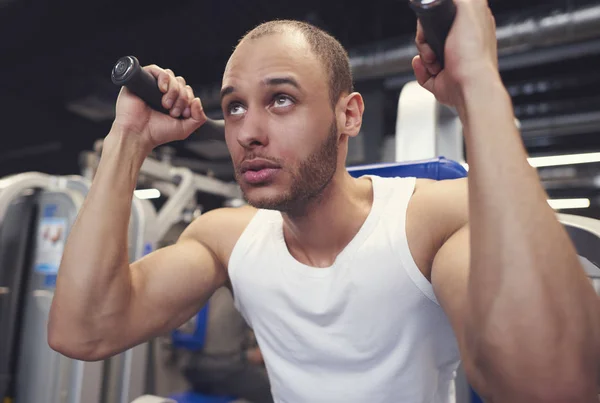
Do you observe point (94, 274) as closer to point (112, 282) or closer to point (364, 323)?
point (112, 282)

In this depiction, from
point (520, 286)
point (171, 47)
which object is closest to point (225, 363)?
point (520, 286)

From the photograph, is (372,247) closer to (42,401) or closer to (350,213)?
(350,213)

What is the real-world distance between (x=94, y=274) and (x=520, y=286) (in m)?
0.84

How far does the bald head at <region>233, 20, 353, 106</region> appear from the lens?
1.04 metres

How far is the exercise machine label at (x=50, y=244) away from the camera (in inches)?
93.0

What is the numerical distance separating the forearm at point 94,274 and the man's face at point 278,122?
30cm

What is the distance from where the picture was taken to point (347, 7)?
4.26m

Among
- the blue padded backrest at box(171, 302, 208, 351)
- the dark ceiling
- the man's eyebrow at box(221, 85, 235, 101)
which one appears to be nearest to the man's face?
the man's eyebrow at box(221, 85, 235, 101)

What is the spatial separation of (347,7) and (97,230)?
3932mm

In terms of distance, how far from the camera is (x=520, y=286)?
21.3 inches

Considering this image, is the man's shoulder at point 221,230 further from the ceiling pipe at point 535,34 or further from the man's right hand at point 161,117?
the ceiling pipe at point 535,34

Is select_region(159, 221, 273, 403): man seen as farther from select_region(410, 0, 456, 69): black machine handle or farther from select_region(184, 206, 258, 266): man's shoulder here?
select_region(410, 0, 456, 69): black machine handle

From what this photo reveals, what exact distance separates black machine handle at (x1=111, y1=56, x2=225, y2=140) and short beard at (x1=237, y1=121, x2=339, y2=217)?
0.32 metres

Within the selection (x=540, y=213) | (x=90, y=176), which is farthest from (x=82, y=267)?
(x=90, y=176)
